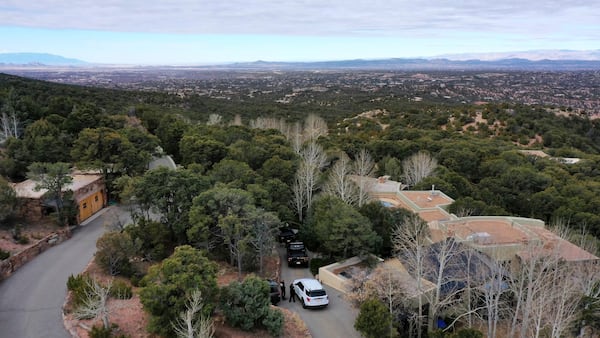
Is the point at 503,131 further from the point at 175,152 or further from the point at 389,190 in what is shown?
the point at 175,152

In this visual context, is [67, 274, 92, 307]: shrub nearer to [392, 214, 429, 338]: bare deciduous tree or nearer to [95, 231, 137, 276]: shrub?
[95, 231, 137, 276]: shrub

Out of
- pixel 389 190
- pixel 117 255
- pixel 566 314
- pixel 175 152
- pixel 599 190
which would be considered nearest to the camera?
pixel 566 314

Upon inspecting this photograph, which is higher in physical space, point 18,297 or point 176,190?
point 176,190

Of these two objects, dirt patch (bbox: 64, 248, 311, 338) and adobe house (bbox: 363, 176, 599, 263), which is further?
adobe house (bbox: 363, 176, 599, 263)

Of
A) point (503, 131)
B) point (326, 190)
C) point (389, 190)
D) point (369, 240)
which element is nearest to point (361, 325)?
point (369, 240)

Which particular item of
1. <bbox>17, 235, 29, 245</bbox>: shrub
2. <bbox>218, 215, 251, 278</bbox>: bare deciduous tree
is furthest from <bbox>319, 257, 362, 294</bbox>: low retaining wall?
<bbox>17, 235, 29, 245</bbox>: shrub

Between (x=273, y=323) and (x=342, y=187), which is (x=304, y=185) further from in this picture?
(x=273, y=323)

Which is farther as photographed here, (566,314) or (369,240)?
(369,240)
